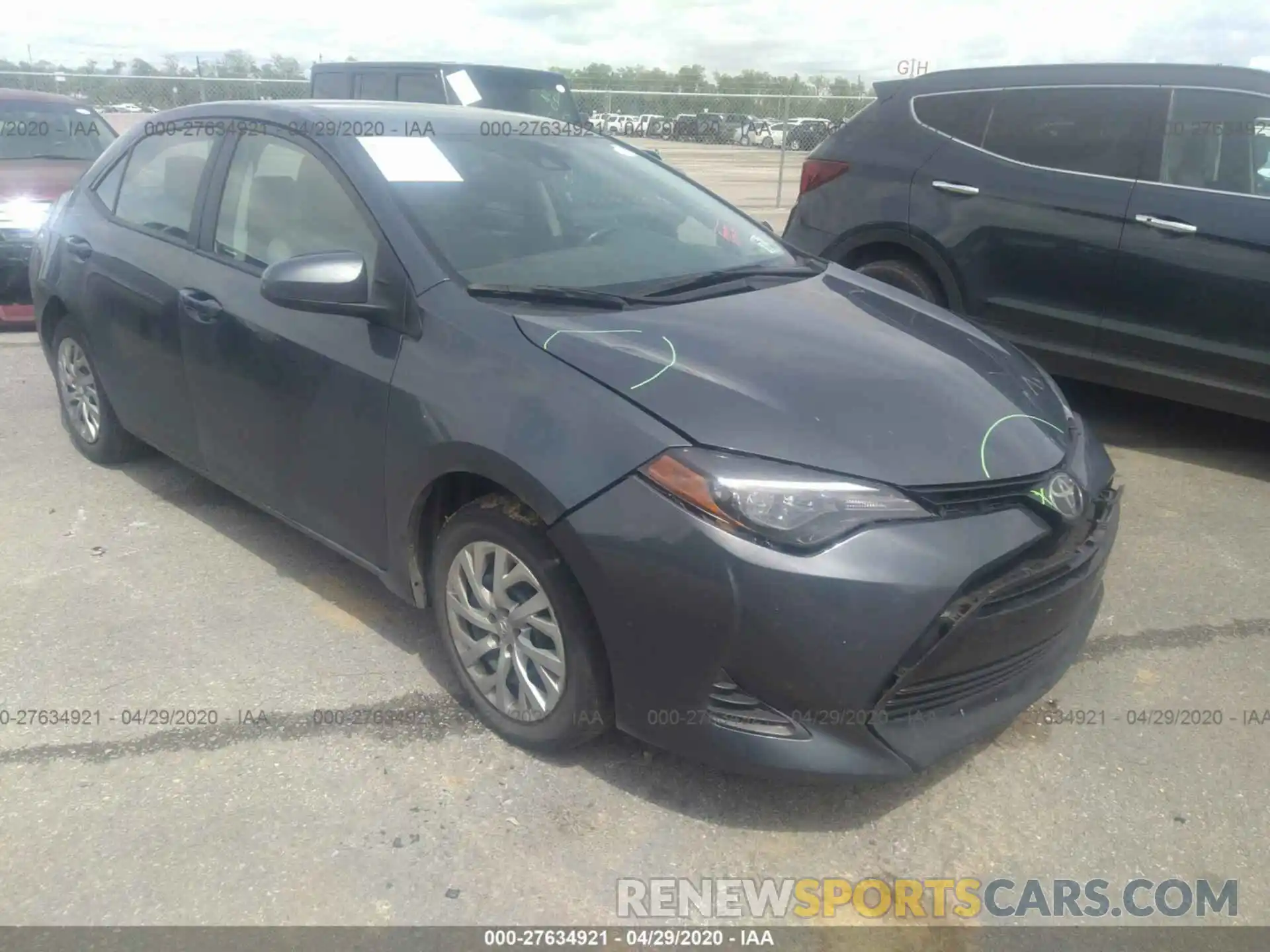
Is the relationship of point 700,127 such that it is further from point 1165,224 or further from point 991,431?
point 991,431

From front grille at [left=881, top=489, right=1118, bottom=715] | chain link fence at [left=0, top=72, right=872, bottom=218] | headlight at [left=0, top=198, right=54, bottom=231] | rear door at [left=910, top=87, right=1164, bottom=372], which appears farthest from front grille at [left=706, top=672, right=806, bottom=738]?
chain link fence at [left=0, top=72, right=872, bottom=218]

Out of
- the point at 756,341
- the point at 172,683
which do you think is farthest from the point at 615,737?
the point at 172,683

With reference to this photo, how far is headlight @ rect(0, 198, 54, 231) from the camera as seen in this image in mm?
7141

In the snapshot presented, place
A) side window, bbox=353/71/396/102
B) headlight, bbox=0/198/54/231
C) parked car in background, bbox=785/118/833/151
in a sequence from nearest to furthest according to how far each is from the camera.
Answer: headlight, bbox=0/198/54/231 → side window, bbox=353/71/396/102 → parked car in background, bbox=785/118/833/151

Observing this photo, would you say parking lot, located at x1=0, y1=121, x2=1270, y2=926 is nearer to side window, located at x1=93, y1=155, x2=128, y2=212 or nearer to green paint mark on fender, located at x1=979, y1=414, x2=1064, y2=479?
green paint mark on fender, located at x1=979, y1=414, x2=1064, y2=479

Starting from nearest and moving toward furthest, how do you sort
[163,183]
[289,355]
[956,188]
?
[289,355], [163,183], [956,188]

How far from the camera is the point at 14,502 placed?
4441 mm

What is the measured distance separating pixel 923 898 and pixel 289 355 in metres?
2.32

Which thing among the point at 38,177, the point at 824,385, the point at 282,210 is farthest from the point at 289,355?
the point at 38,177

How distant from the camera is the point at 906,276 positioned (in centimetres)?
575

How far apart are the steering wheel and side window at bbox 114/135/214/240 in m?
1.52

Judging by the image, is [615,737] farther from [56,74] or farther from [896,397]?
Result: [56,74]

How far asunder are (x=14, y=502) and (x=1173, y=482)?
199 inches

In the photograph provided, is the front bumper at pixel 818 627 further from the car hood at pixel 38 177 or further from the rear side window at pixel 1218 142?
the car hood at pixel 38 177
